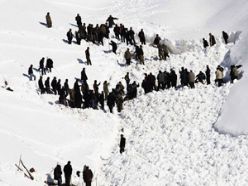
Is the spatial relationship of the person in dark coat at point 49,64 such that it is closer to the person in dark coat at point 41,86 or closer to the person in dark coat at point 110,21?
the person in dark coat at point 41,86

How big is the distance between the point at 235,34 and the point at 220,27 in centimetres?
233

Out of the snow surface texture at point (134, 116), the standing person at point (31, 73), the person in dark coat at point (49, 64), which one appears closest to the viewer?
the snow surface texture at point (134, 116)

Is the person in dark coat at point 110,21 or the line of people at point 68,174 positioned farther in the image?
the person in dark coat at point 110,21

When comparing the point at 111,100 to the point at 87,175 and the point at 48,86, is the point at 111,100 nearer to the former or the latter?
the point at 48,86

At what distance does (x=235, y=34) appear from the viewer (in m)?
44.0

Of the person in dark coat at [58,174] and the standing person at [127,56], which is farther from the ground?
the standing person at [127,56]

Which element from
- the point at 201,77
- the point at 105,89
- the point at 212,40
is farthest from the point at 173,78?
the point at 212,40

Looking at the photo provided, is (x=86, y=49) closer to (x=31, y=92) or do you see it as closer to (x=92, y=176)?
(x=31, y=92)

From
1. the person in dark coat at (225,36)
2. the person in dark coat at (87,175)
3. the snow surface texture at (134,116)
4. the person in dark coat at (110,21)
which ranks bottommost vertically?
the person in dark coat at (87,175)

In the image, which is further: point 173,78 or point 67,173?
point 173,78

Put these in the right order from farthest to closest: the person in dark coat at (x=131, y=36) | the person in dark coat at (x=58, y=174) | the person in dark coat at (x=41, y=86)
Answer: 1. the person in dark coat at (x=131, y=36)
2. the person in dark coat at (x=41, y=86)
3. the person in dark coat at (x=58, y=174)

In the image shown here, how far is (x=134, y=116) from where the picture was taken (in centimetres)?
3878

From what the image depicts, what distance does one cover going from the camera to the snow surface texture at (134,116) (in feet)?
Answer: 110

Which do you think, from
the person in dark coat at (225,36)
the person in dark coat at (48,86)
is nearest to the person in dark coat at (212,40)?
the person in dark coat at (225,36)
